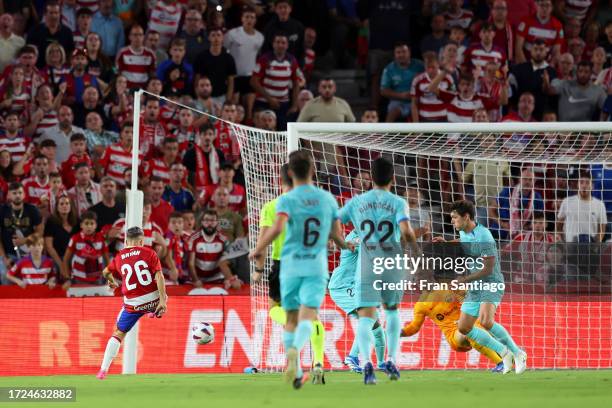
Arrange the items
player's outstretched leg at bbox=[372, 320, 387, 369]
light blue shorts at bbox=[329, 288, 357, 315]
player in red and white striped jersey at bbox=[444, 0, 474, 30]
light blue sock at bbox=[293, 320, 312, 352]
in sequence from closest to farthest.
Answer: light blue sock at bbox=[293, 320, 312, 352], player's outstretched leg at bbox=[372, 320, 387, 369], light blue shorts at bbox=[329, 288, 357, 315], player in red and white striped jersey at bbox=[444, 0, 474, 30]

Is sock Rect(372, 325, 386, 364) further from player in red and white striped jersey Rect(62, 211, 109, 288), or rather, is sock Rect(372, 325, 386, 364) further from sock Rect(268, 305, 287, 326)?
player in red and white striped jersey Rect(62, 211, 109, 288)

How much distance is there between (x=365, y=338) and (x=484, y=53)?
10.2m

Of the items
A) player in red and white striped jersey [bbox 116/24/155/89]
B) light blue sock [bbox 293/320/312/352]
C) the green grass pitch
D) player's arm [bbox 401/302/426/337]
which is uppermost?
player in red and white striped jersey [bbox 116/24/155/89]

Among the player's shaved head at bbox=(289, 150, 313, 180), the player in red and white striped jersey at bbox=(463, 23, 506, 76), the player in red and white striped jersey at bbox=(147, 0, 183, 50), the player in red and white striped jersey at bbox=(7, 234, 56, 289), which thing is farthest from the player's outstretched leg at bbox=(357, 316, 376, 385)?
the player in red and white striped jersey at bbox=(147, 0, 183, 50)

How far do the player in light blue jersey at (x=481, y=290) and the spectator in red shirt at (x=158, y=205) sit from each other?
220 inches

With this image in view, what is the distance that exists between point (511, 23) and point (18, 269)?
9.41 metres

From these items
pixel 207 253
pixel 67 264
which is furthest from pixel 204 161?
pixel 67 264

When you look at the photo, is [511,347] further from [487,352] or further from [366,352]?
[366,352]

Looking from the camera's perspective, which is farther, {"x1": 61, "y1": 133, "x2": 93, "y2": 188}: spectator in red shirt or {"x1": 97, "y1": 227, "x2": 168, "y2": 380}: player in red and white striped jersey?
{"x1": 61, "y1": 133, "x2": 93, "y2": 188}: spectator in red shirt

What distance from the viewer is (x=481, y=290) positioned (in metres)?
13.2

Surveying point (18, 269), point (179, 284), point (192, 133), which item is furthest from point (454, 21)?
point (18, 269)

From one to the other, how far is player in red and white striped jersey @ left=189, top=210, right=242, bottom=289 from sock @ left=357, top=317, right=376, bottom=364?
5.95 metres

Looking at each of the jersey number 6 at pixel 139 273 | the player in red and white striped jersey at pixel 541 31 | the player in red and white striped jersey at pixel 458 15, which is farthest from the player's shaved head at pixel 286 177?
the player in red and white striped jersey at pixel 458 15

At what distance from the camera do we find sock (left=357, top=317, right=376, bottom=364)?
35.9 feet
